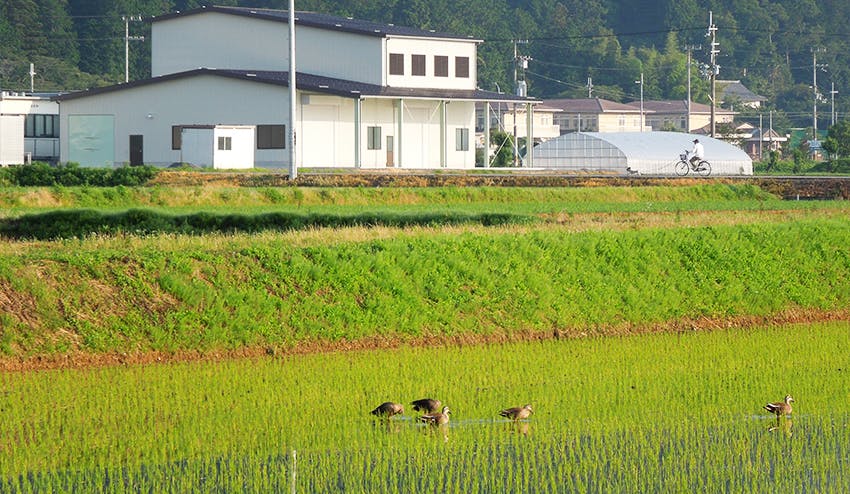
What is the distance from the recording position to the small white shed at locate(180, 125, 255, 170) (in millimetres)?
53312

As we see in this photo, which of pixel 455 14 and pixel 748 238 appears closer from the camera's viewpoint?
pixel 748 238

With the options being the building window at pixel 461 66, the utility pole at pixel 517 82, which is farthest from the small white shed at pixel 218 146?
the utility pole at pixel 517 82

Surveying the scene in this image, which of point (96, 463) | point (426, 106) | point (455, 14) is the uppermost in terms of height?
point (455, 14)

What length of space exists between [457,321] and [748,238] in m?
7.97

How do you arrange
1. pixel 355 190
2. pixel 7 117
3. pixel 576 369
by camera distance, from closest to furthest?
pixel 576 369
pixel 355 190
pixel 7 117

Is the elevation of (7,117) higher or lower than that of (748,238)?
higher

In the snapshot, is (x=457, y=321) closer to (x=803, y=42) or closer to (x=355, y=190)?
(x=355, y=190)

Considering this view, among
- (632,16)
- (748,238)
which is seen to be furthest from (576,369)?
(632,16)

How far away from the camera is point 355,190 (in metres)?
39.8

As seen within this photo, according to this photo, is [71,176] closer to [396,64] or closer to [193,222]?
[193,222]

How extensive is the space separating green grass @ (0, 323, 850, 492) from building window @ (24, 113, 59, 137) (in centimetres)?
4668

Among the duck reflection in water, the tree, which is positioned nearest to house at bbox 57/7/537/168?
the tree

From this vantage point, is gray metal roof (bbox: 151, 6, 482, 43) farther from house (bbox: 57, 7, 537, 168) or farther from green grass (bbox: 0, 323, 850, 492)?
green grass (bbox: 0, 323, 850, 492)

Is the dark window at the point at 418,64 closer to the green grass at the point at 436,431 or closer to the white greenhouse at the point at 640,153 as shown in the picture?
the white greenhouse at the point at 640,153
